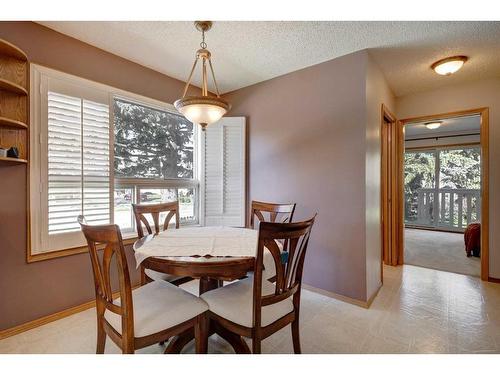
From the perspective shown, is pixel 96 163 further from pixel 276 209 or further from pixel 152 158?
pixel 276 209

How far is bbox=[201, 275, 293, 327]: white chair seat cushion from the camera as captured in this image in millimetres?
1350

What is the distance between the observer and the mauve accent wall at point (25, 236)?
1.87m

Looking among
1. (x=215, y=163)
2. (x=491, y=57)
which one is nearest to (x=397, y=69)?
(x=491, y=57)

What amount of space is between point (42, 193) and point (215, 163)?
1.85 metres

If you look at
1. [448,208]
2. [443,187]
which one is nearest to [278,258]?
[448,208]

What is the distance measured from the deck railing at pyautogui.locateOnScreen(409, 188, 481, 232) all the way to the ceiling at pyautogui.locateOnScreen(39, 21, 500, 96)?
397 cm

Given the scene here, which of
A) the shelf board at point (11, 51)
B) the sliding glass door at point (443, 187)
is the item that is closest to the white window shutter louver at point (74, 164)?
the shelf board at point (11, 51)

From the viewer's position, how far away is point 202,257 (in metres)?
1.42

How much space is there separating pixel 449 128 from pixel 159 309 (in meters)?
6.86

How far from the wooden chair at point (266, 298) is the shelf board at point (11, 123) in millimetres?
1840

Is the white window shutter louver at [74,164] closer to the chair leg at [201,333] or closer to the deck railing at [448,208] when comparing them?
the chair leg at [201,333]

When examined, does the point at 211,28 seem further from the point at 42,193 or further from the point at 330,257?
the point at 330,257
